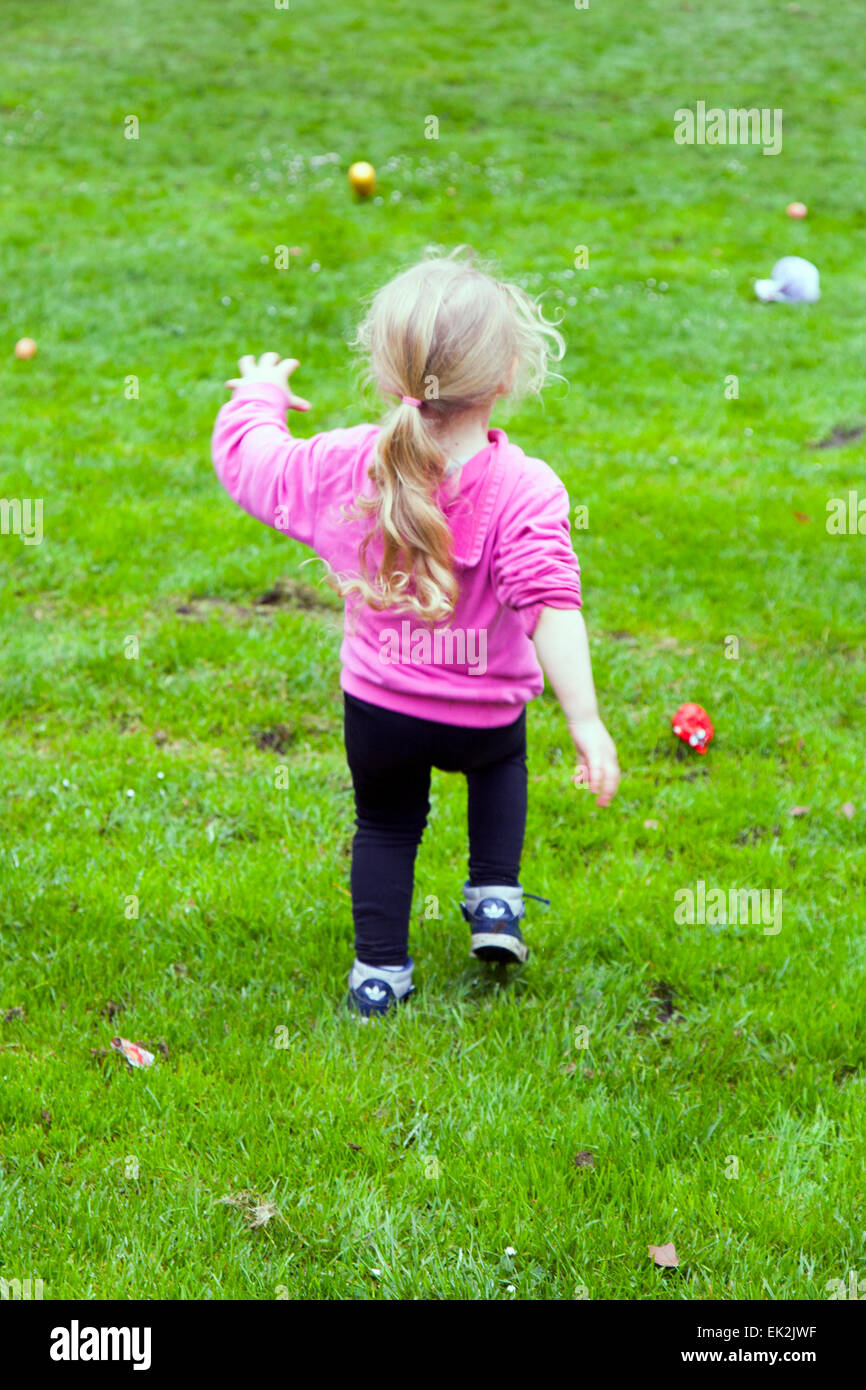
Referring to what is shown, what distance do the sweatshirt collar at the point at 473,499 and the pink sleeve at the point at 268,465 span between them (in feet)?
1.21

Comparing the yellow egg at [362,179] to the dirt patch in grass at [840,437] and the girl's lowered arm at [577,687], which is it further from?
the girl's lowered arm at [577,687]

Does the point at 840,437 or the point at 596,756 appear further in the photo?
the point at 840,437

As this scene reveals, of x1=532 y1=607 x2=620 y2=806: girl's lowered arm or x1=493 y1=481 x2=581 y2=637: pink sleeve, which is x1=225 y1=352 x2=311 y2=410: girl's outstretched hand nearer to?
x1=493 y1=481 x2=581 y2=637: pink sleeve

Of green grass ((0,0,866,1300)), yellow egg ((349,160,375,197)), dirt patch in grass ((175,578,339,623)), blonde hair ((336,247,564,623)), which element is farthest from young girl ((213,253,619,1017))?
yellow egg ((349,160,375,197))

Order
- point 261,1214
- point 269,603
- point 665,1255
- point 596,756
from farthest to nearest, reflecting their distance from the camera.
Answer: point 269,603
point 596,756
point 261,1214
point 665,1255

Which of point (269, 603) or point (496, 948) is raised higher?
point (269, 603)

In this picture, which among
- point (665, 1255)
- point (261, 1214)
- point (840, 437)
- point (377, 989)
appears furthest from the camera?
point (840, 437)

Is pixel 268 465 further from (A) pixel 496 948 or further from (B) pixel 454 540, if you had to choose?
(A) pixel 496 948

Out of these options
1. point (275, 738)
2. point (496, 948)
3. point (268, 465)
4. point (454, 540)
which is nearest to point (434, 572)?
point (454, 540)

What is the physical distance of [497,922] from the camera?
3244 millimetres

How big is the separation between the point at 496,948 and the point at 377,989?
0.34 meters

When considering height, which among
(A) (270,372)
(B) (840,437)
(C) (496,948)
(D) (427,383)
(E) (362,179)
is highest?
(E) (362,179)

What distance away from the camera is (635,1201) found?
8.36 ft
